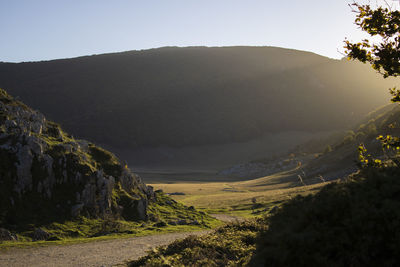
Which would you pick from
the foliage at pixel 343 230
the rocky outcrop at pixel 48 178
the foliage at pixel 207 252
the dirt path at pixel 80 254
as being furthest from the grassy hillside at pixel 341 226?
the rocky outcrop at pixel 48 178

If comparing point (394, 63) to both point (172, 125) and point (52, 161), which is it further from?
point (172, 125)

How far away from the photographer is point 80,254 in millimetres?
17188

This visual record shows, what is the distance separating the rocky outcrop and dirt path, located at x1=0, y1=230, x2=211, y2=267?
4260 millimetres

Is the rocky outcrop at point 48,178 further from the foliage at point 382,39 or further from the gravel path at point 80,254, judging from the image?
the foliage at point 382,39

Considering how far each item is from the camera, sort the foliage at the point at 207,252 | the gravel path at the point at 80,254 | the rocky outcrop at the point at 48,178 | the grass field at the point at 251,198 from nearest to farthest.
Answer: the foliage at the point at 207,252, the gravel path at the point at 80,254, the rocky outcrop at the point at 48,178, the grass field at the point at 251,198

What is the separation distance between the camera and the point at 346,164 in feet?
184

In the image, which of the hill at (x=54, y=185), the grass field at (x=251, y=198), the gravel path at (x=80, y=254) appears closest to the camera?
the gravel path at (x=80, y=254)

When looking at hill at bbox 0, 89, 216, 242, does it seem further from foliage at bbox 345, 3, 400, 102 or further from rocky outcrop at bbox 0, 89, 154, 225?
foliage at bbox 345, 3, 400, 102

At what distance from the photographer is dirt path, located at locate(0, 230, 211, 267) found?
1562 centimetres

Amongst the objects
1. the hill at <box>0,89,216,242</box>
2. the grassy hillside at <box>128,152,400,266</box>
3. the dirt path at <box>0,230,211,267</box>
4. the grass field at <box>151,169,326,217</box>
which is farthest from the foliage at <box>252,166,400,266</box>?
the hill at <box>0,89,216,242</box>

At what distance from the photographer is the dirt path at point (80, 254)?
1562 cm

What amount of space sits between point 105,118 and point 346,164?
157 metres

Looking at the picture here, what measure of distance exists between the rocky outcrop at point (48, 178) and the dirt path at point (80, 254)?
14.0ft

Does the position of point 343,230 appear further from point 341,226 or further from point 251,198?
point 251,198
